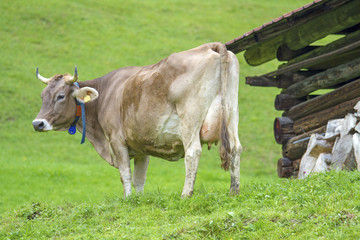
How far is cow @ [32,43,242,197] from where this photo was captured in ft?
26.9

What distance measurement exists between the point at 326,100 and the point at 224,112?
3918 millimetres

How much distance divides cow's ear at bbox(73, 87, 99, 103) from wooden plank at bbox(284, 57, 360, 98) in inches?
188

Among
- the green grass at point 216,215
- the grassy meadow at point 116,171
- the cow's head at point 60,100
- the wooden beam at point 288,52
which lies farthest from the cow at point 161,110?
the wooden beam at point 288,52

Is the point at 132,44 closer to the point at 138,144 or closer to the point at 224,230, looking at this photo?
the point at 138,144

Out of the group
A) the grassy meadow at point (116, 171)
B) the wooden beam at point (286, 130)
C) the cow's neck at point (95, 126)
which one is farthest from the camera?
the wooden beam at point (286, 130)

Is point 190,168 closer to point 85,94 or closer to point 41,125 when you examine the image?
point 85,94

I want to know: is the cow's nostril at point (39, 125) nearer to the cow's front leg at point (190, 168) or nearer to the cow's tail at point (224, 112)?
the cow's front leg at point (190, 168)

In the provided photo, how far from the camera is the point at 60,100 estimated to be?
33.1ft

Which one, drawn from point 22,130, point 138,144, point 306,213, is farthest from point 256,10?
point 306,213

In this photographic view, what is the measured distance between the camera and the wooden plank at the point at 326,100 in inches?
413

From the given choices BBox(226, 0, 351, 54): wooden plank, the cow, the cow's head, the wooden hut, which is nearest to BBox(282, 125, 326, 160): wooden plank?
the wooden hut

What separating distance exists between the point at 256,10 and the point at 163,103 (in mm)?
34346

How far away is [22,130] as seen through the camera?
2544 centimetres

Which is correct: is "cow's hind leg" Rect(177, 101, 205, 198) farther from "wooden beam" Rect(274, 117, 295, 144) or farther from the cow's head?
"wooden beam" Rect(274, 117, 295, 144)
